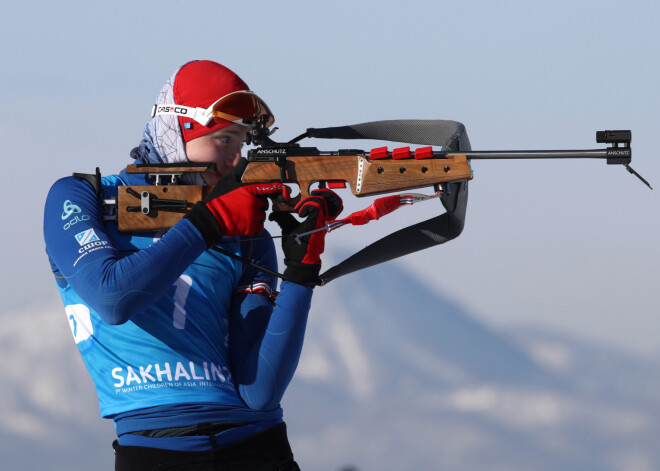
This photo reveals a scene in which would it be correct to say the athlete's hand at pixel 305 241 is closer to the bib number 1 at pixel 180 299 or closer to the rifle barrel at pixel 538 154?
the bib number 1 at pixel 180 299

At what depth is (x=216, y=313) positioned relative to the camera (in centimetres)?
313

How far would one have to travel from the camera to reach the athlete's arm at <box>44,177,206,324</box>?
2764 millimetres

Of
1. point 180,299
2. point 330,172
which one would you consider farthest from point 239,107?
point 180,299

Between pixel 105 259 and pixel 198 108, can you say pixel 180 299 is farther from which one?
pixel 198 108

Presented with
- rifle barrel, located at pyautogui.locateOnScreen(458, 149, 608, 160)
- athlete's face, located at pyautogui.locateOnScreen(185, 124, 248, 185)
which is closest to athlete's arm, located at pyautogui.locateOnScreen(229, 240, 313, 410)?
athlete's face, located at pyautogui.locateOnScreen(185, 124, 248, 185)

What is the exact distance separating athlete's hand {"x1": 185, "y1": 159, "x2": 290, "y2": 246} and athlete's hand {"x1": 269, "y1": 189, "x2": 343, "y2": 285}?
98mm

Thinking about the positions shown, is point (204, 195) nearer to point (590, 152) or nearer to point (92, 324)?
point (92, 324)

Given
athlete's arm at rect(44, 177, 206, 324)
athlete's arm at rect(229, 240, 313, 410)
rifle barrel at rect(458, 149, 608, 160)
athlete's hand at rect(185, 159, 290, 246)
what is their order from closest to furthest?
athlete's arm at rect(44, 177, 206, 324) → athlete's hand at rect(185, 159, 290, 246) → athlete's arm at rect(229, 240, 313, 410) → rifle barrel at rect(458, 149, 608, 160)

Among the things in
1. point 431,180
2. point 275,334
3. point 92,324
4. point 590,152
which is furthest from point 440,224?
point 92,324

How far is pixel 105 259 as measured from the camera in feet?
9.32

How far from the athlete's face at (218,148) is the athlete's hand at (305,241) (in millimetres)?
365

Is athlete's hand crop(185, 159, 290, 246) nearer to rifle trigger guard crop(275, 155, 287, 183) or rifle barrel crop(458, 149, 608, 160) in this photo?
rifle trigger guard crop(275, 155, 287, 183)

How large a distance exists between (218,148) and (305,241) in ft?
1.92

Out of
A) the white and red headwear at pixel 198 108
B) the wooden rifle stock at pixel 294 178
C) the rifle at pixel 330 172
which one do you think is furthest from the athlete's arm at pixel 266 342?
the white and red headwear at pixel 198 108
